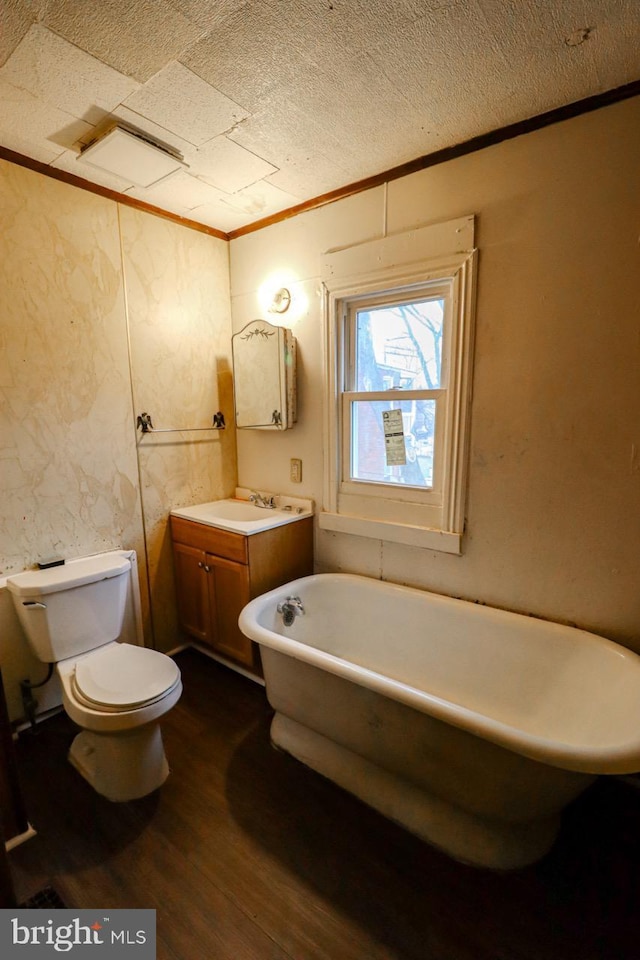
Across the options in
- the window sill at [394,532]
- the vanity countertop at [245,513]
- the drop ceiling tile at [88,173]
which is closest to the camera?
the drop ceiling tile at [88,173]

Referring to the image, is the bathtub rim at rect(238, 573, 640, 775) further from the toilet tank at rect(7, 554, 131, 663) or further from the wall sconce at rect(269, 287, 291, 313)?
the wall sconce at rect(269, 287, 291, 313)

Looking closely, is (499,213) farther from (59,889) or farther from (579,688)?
(59,889)

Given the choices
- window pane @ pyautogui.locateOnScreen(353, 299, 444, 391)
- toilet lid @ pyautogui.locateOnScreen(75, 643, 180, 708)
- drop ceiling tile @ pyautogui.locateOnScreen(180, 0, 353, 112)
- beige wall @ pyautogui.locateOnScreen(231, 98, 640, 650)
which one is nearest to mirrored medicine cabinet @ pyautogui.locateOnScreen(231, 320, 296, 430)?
window pane @ pyautogui.locateOnScreen(353, 299, 444, 391)

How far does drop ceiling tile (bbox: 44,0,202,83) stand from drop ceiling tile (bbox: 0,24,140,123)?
0.15 ft

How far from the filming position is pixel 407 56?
50.1 inches

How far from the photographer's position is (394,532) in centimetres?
212

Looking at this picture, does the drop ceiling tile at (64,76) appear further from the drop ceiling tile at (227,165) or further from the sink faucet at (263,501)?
the sink faucet at (263,501)

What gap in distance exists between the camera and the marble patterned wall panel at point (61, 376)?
1.82 m

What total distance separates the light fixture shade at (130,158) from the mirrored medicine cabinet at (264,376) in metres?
0.80

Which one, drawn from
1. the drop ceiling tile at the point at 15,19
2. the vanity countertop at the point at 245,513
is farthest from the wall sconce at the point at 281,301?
the drop ceiling tile at the point at 15,19

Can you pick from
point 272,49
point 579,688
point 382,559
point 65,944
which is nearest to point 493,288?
point 272,49

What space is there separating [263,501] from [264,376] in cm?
74

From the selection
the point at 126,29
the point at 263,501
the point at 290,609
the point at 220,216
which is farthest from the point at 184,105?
the point at 290,609

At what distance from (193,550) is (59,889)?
137 centimetres
